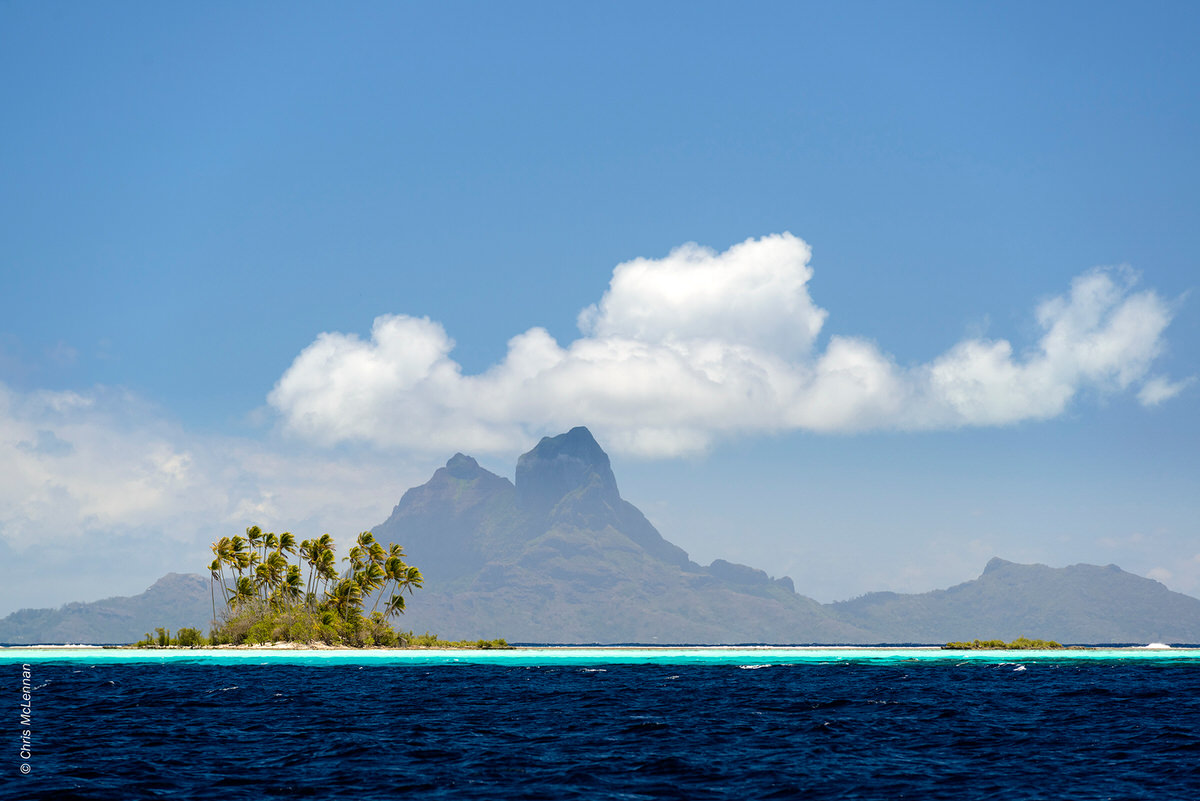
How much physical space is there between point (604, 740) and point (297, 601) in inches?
4083

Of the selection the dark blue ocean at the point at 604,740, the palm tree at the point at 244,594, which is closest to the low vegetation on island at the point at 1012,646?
the dark blue ocean at the point at 604,740

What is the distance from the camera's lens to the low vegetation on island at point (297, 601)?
122250mm

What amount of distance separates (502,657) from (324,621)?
87.8 feet

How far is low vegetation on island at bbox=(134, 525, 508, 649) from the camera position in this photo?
Result: 401 ft

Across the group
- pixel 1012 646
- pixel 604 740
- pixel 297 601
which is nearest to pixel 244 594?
pixel 297 601

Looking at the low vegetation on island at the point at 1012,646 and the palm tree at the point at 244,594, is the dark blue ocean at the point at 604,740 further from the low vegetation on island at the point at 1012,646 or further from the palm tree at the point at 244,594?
the low vegetation on island at the point at 1012,646

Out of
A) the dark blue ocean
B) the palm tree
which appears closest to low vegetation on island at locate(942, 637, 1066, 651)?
the dark blue ocean

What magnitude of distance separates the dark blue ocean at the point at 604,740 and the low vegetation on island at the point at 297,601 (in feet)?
165

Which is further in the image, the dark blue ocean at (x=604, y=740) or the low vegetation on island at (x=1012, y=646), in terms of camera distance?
the low vegetation on island at (x=1012, y=646)

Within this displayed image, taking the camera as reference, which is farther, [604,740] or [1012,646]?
[1012,646]

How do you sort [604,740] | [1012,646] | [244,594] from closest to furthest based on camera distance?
1. [604,740]
2. [244,594]
3. [1012,646]

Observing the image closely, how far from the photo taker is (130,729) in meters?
40.9

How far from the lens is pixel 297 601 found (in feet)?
431

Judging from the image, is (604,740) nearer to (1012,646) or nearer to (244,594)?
(244,594)
